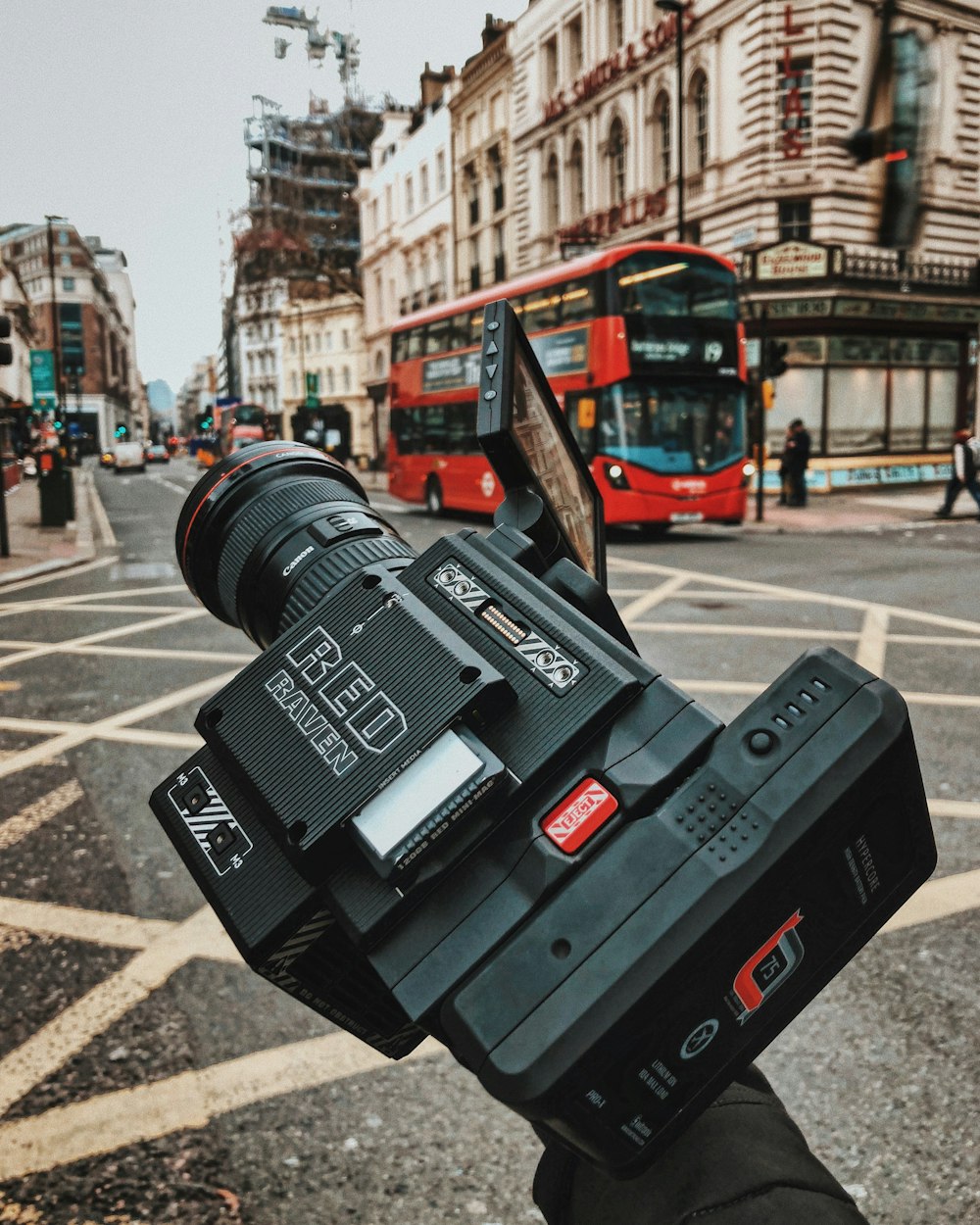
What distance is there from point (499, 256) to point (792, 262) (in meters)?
13.7

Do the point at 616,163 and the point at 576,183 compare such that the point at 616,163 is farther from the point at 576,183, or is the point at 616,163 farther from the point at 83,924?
the point at 83,924

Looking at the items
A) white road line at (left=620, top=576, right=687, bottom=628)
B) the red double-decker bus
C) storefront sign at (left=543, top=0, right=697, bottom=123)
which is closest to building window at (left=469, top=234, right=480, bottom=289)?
storefront sign at (left=543, top=0, right=697, bottom=123)

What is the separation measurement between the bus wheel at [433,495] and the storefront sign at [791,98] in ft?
31.6

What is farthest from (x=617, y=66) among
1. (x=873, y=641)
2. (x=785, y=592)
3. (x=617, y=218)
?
Answer: (x=873, y=641)

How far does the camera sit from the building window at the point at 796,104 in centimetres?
1970

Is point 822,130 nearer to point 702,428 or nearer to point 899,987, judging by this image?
point 702,428

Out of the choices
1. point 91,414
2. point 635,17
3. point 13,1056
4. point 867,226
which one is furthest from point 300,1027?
point 91,414

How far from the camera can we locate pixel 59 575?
1229 centimetres

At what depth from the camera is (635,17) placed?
24.1 metres

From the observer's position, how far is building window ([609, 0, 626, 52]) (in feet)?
81.3

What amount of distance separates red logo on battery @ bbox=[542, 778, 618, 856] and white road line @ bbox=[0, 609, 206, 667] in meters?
7.12

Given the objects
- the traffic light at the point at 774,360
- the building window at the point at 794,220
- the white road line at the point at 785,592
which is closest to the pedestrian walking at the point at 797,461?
the traffic light at the point at 774,360

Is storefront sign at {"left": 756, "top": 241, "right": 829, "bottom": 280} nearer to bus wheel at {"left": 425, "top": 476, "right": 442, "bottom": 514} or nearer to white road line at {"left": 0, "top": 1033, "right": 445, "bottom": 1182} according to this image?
bus wheel at {"left": 425, "top": 476, "right": 442, "bottom": 514}

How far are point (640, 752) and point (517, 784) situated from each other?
113 mm
